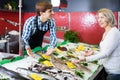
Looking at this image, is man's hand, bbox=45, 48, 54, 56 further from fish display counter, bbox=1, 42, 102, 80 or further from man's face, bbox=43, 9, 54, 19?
man's face, bbox=43, 9, 54, 19

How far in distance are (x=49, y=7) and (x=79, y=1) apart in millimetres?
2762

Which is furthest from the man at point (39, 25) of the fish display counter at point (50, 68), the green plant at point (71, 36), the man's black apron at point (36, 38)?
the green plant at point (71, 36)

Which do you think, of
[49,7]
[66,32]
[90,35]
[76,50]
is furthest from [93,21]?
[49,7]

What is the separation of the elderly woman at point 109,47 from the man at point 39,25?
51 cm

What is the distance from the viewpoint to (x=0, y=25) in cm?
504

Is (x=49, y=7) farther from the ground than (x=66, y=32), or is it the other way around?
(x=49, y=7)

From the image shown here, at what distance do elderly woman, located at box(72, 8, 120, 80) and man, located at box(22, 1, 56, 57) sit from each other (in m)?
0.51

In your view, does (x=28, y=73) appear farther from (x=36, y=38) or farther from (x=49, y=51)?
(x=36, y=38)

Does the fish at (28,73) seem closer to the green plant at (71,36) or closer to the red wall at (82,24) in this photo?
the green plant at (71,36)

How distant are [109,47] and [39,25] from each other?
32.5 inches

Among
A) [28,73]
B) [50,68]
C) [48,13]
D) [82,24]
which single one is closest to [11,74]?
[28,73]

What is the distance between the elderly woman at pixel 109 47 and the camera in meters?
1.92

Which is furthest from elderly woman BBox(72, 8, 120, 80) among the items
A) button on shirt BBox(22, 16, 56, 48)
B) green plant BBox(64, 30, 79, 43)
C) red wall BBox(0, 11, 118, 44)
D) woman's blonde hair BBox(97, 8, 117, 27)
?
red wall BBox(0, 11, 118, 44)

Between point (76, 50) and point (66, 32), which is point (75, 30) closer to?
point (66, 32)
